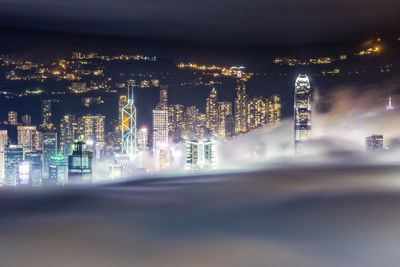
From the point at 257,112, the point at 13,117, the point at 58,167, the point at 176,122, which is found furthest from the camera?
the point at 176,122

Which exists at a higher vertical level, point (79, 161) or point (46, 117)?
point (46, 117)

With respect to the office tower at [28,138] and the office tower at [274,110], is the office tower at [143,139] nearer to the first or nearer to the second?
the office tower at [28,138]

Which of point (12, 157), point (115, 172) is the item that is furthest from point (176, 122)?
point (115, 172)

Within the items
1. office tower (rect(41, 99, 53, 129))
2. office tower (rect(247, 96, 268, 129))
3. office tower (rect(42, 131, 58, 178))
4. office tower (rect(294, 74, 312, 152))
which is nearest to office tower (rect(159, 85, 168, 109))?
office tower (rect(247, 96, 268, 129))

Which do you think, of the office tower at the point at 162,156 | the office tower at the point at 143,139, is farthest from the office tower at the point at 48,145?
the office tower at the point at 162,156

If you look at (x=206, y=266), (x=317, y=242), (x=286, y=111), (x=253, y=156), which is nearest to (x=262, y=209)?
(x=317, y=242)

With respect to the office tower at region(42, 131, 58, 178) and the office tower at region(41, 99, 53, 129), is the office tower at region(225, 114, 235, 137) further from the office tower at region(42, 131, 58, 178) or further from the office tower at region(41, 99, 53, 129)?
the office tower at region(41, 99, 53, 129)

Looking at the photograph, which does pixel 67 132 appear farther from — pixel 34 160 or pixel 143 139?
pixel 34 160

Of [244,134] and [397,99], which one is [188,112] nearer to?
[244,134]
